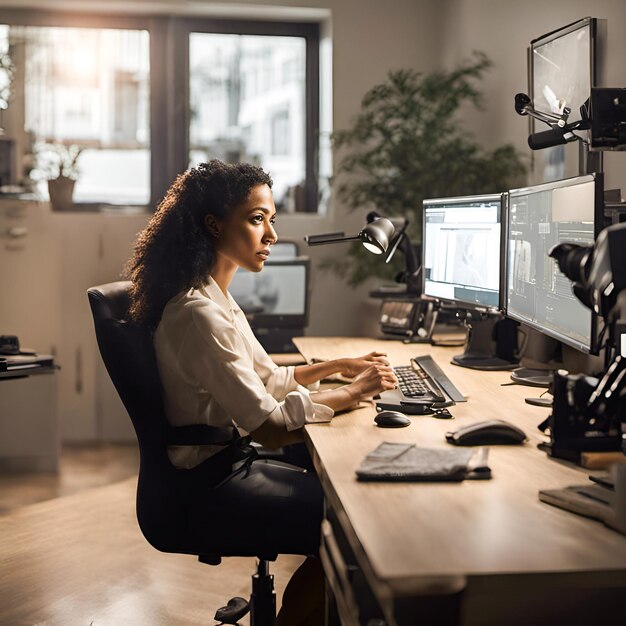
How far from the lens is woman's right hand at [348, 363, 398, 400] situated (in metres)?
2.07

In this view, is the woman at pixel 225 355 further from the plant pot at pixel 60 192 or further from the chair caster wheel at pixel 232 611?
the plant pot at pixel 60 192

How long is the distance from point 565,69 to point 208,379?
1.89m

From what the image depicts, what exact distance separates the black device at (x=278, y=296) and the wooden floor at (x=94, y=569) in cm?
98

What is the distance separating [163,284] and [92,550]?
174 cm

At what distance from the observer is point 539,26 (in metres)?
3.83

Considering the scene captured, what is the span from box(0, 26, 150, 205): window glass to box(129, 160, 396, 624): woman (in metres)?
3.33

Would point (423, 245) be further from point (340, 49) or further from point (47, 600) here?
point (340, 49)

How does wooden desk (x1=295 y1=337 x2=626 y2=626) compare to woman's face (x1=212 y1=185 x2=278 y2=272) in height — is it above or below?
below

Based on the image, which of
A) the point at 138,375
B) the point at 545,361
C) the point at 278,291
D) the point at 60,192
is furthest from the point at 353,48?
the point at 138,375

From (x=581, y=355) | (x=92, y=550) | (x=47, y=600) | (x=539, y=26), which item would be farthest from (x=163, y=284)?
(x=539, y=26)

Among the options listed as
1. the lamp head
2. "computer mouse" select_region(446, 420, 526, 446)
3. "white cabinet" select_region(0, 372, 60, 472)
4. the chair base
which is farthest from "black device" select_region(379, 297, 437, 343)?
"white cabinet" select_region(0, 372, 60, 472)

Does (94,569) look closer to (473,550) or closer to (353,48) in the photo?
(473,550)

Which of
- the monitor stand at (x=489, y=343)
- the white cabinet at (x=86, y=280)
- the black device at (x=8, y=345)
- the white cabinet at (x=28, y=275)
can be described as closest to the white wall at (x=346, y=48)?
the white cabinet at (x=86, y=280)

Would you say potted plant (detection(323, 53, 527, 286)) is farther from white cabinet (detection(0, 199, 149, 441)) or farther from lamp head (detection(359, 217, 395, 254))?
lamp head (detection(359, 217, 395, 254))
